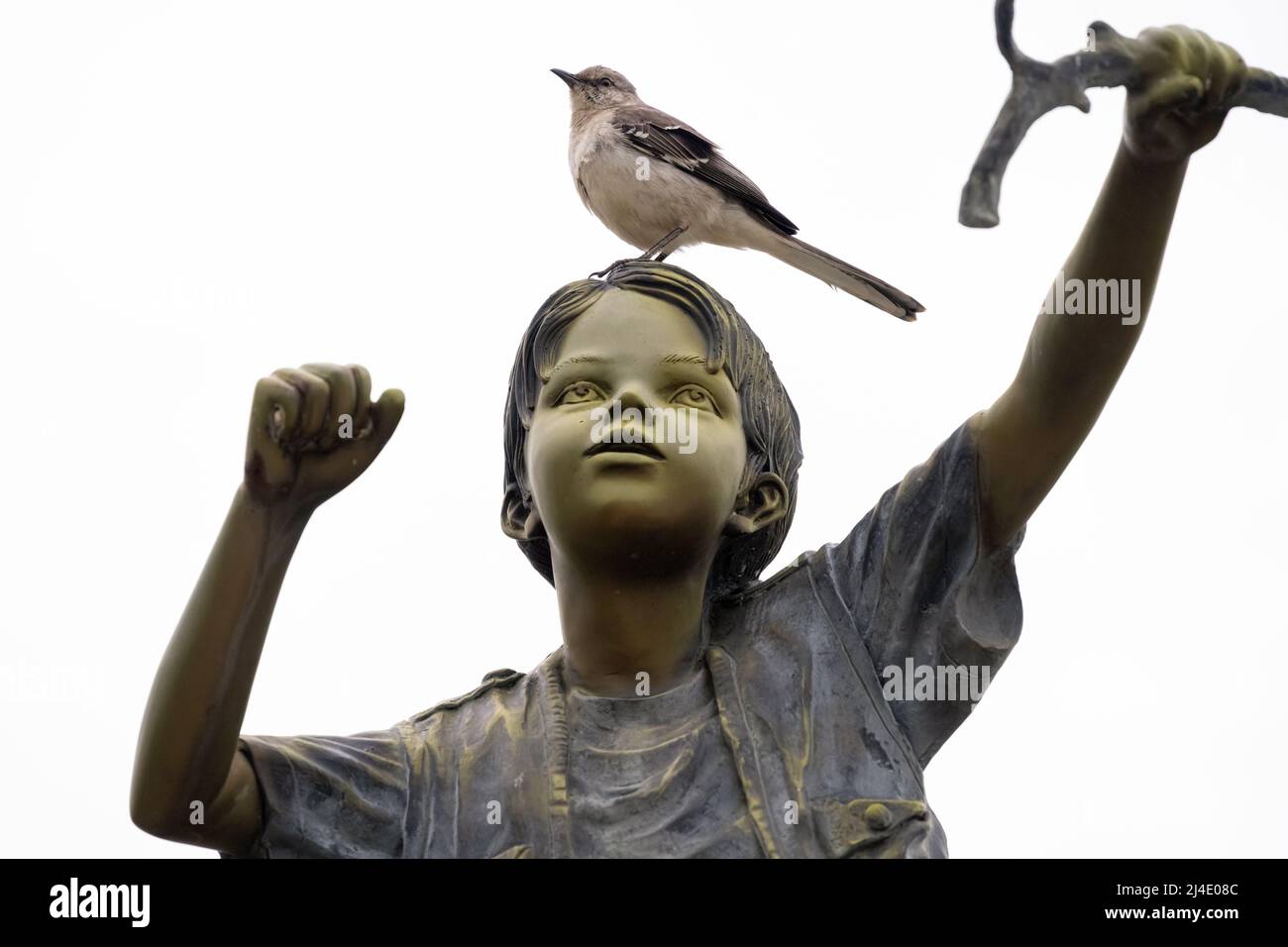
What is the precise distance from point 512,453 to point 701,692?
3.18 feet

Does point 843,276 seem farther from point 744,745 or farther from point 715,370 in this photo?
point 744,745

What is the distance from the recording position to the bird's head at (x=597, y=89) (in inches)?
423

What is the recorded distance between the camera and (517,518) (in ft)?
18.9

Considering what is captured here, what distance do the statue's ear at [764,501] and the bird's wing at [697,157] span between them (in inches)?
158

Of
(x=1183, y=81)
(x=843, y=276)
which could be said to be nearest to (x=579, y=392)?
(x=1183, y=81)

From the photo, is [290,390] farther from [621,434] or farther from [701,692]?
[701,692]

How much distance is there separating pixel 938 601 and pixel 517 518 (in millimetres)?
1280

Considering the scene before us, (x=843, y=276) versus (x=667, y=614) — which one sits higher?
→ (x=843, y=276)

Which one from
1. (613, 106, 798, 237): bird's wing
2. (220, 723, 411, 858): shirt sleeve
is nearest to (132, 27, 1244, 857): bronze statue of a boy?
(220, 723, 411, 858): shirt sleeve

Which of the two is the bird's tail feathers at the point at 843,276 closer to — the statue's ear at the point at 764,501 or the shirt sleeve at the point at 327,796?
the statue's ear at the point at 764,501

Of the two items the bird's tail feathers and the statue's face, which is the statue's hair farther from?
the bird's tail feathers

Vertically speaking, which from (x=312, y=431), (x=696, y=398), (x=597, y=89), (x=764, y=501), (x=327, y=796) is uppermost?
(x=597, y=89)

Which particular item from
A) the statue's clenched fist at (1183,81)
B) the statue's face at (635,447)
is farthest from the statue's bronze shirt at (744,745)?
the statue's clenched fist at (1183,81)

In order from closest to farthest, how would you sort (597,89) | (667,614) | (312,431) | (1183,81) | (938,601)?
(1183,81) < (312,431) < (938,601) < (667,614) < (597,89)
